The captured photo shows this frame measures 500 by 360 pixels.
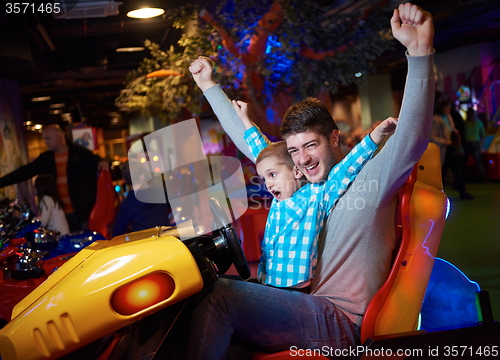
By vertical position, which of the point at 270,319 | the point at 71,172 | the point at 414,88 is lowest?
the point at 270,319

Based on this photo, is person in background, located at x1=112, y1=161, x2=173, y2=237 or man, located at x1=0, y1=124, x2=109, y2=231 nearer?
person in background, located at x1=112, y1=161, x2=173, y2=237

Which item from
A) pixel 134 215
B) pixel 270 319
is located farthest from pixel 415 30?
pixel 134 215

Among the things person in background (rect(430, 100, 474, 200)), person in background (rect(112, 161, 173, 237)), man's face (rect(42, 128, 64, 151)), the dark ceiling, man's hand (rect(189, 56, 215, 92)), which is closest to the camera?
man's hand (rect(189, 56, 215, 92))

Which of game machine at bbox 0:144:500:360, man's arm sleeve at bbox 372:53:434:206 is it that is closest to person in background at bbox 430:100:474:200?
game machine at bbox 0:144:500:360

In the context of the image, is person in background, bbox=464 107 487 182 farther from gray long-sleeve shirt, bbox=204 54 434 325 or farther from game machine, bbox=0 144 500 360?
gray long-sleeve shirt, bbox=204 54 434 325

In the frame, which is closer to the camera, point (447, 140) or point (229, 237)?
point (229, 237)

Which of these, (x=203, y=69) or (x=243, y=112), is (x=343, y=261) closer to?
(x=243, y=112)

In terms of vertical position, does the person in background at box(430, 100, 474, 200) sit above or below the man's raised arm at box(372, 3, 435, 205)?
below

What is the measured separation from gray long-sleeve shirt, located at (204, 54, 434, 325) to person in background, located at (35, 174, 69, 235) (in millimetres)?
3036

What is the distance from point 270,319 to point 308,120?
0.67m

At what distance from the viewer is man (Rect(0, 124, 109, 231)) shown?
4516 millimetres

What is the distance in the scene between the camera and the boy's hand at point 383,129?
1.54 meters

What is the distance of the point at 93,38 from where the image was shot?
7539 millimetres

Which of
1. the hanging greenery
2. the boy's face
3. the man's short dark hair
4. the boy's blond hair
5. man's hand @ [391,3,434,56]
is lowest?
the boy's face
